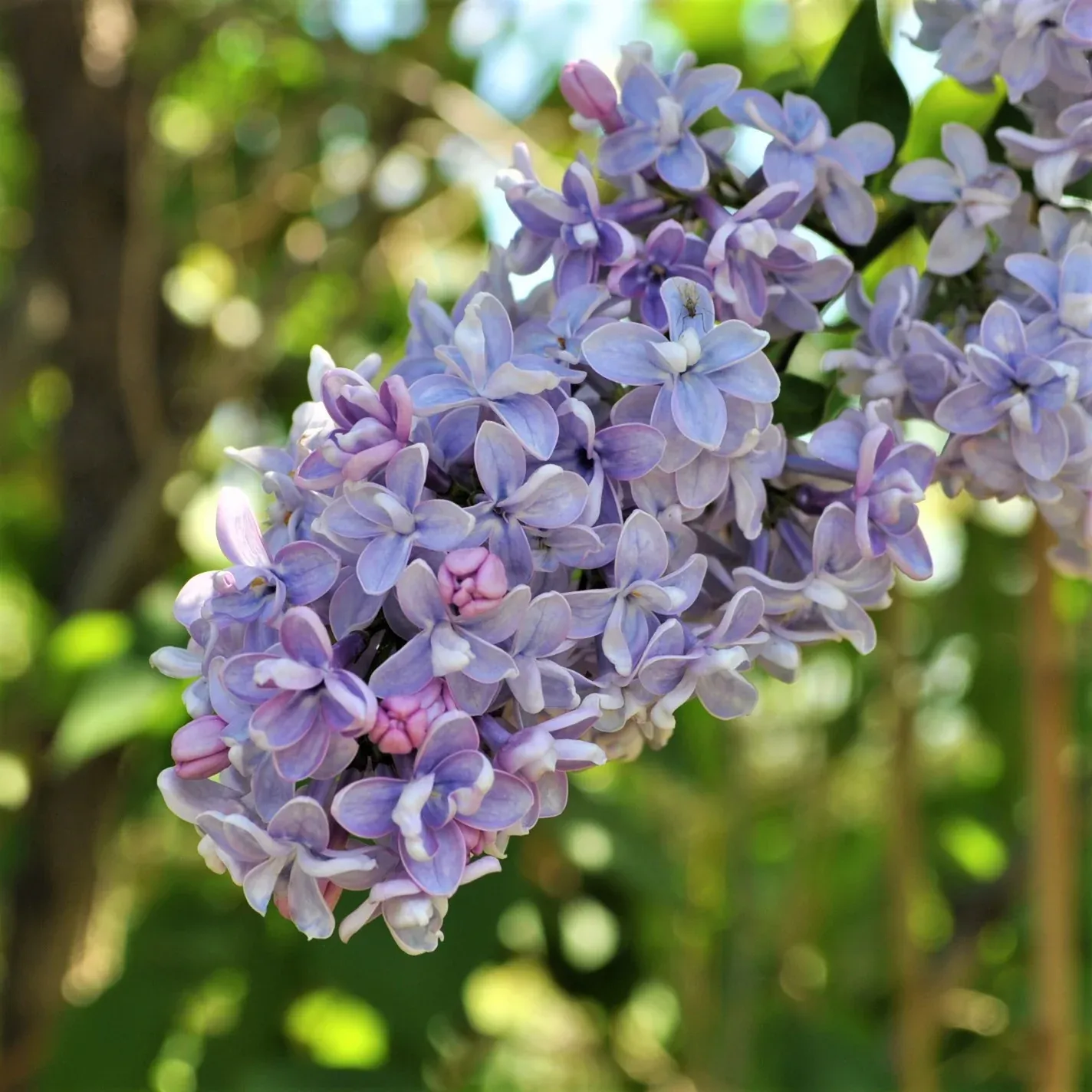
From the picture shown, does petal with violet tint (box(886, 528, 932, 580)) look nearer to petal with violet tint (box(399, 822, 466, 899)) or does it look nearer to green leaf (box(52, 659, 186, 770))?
petal with violet tint (box(399, 822, 466, 899))

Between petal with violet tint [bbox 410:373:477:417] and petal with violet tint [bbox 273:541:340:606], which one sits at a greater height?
petal with violet tint [bbox 410:373:477:417]

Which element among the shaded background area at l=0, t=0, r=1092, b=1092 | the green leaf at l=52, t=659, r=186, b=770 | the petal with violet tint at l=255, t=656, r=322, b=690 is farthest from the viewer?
the shaded background area at l=0, t=0, r=1092, b=1092

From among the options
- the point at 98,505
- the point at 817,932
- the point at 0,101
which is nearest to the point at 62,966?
the point at 98,505

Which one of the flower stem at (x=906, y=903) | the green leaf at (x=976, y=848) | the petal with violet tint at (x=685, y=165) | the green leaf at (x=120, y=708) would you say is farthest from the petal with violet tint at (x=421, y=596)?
the green leaf at (x=976, y=848)

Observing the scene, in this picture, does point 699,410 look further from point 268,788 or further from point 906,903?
point 906,903

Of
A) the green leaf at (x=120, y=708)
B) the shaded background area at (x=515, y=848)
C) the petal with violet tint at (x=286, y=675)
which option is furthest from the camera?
the shaded background area at (x=515, y=848)

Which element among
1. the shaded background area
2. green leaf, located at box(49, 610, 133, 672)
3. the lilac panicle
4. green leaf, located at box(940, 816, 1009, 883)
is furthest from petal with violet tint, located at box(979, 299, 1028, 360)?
green leaf, located at box(940, 816, 1009, 883)

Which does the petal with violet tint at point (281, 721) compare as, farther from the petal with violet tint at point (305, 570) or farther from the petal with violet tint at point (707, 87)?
the petal with violet tint at point (707, 87)
